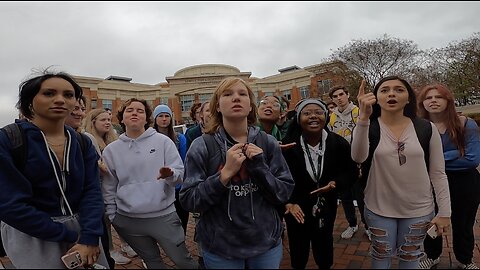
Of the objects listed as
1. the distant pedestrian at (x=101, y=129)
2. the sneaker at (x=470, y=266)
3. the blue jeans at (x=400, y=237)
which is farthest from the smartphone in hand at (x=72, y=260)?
the sneaker at (x=470, y=266)

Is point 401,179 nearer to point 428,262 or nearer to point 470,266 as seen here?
point 428,262

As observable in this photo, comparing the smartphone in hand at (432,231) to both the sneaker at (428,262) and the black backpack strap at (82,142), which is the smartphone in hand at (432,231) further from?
the black backpack strap at (82,142)

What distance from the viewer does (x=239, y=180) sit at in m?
1.57

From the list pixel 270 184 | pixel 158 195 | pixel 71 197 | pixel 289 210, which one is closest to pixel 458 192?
pixel 289 210

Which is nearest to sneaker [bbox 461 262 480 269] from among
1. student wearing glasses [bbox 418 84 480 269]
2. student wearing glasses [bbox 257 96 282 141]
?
student wearing glasses [bbox 418 84 480 269]

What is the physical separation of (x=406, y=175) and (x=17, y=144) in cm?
244

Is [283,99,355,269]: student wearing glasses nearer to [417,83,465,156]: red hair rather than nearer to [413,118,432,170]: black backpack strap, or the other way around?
[413,118,432,170]: black backpack strap

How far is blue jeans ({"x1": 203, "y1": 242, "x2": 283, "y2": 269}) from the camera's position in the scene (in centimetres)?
155

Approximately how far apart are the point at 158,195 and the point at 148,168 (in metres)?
0.25

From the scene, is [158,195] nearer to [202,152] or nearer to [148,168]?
[148,168]

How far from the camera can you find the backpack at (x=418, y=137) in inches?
77.5

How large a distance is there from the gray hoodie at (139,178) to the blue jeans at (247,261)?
86 centimetres

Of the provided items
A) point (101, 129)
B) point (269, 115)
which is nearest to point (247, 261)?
point (269, 115)

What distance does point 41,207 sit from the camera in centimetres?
155
